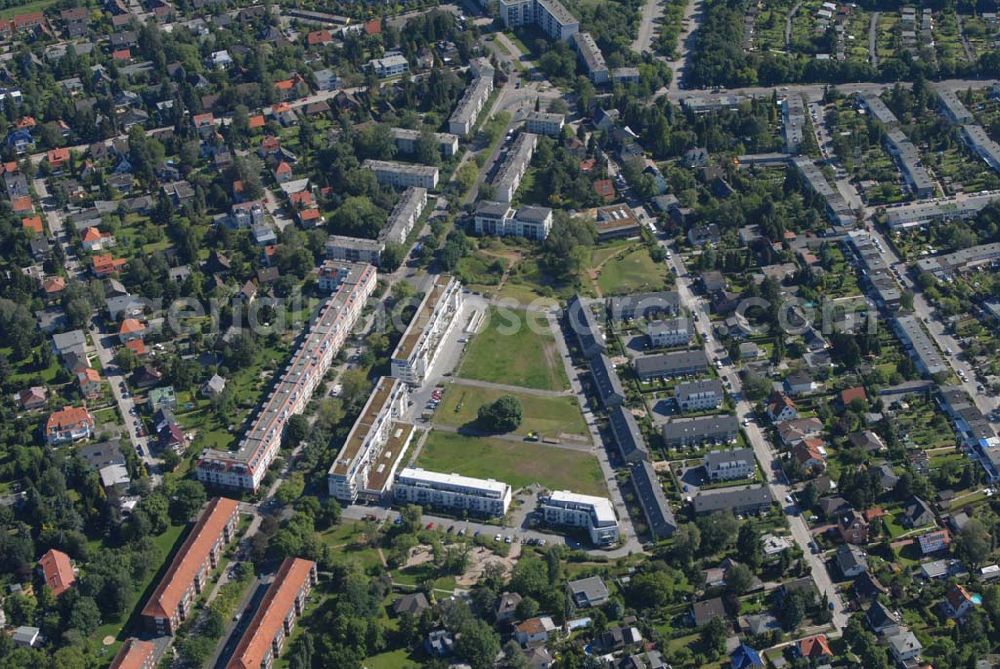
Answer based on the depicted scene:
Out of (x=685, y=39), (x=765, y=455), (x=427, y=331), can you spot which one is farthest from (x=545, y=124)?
(x=765, y=455)

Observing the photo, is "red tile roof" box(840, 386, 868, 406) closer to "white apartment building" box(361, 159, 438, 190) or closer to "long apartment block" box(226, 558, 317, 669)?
"long apartment block" box(226, 558, 317, 669)

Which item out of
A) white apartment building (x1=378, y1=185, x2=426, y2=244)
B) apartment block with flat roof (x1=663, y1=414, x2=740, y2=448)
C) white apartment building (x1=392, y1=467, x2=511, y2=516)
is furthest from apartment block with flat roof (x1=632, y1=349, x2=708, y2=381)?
white apartment building (x1=378, y1=185, x2=426, y2=244)

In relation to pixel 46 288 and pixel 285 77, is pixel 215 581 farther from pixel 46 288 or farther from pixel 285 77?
pixel 285 77

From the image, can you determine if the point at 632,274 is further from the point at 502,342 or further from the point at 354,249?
the point at 354,249

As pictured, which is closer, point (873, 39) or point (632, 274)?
point (632, 274)

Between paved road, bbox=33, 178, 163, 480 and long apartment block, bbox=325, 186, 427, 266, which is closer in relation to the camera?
paved road, bbox=33, 178, 163, 480
